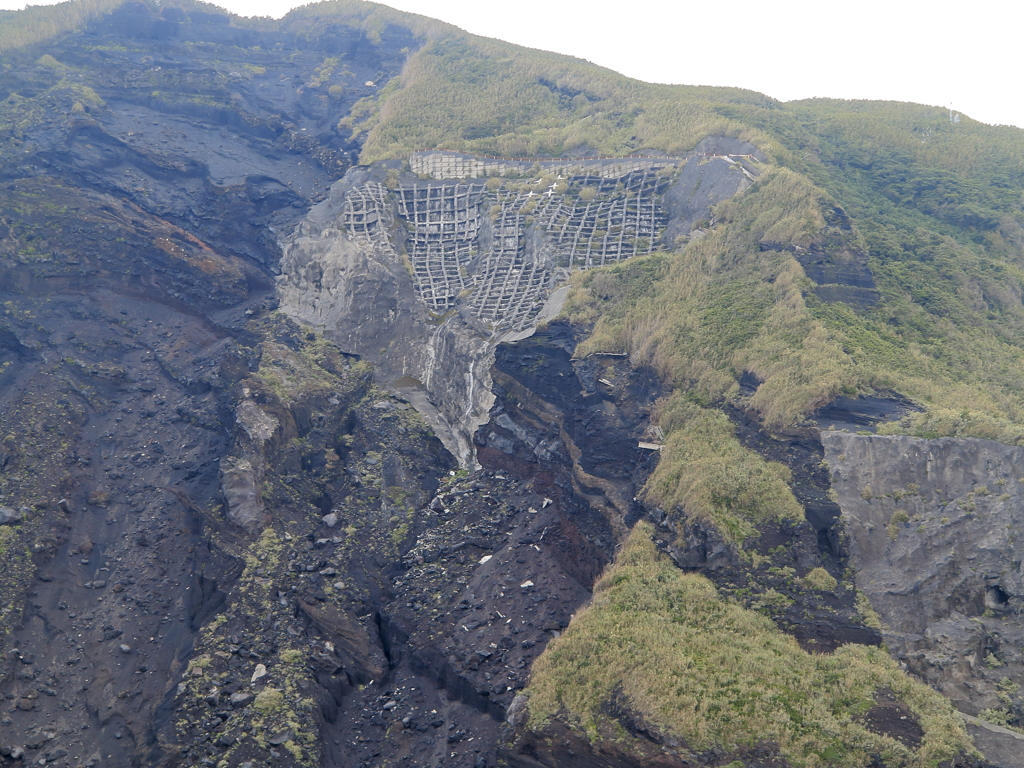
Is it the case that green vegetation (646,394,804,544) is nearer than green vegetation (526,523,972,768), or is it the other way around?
green vegetation (526,523,972,768)

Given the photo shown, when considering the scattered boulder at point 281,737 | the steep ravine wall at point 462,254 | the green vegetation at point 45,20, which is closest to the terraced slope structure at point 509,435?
the scattered boulder at point 281,737

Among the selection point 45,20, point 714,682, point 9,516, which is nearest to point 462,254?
point 9,516

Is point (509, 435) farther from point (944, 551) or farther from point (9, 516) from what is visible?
point (9, 516)

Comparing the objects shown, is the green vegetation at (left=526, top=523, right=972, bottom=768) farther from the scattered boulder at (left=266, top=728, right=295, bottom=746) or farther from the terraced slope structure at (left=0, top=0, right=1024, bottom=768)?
the scattered boulder at (left=266, top=728, right=295, bottom=746)

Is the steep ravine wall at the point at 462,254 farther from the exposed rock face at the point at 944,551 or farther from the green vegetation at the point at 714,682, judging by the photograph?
the exposed rock face at the point at 944,551

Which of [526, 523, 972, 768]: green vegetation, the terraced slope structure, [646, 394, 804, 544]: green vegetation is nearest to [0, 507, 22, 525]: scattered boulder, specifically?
the terraced slope structure

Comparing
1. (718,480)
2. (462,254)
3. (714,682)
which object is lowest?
(714,682)

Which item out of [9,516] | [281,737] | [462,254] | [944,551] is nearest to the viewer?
[944,551]
